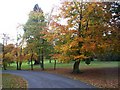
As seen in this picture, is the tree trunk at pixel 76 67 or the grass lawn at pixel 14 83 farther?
the tree trunk at pixel 76 67

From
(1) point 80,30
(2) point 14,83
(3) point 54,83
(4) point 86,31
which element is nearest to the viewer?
(3) point 54,83

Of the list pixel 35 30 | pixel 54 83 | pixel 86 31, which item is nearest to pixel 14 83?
pixel 54 83

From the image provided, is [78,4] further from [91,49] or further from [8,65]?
[8,65]

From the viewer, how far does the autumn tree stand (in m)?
9.89

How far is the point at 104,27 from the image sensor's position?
9898mm

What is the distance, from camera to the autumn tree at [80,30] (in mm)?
9891

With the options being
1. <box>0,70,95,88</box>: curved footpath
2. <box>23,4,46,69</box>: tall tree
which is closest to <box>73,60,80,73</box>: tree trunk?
<box>0,70,95,88</box>: curved footpath

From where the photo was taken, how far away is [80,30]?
11.0 m

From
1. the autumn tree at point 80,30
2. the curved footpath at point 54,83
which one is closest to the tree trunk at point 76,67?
the autumn tree at point 80,30

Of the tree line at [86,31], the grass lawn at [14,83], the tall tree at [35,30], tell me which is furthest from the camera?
the tall tree at [35,30]

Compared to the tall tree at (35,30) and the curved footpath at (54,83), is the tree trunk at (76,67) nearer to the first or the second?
the curved footpath at (54,83)

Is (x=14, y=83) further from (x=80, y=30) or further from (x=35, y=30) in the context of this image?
(x=35, y=30)

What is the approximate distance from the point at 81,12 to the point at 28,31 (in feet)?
21.5

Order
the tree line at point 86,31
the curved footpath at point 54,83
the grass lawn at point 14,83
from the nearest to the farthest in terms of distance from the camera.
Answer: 1. the curved footpath at point 54,83
2. the grass lawn at point 14,83
3. the tree line at point 86,31
